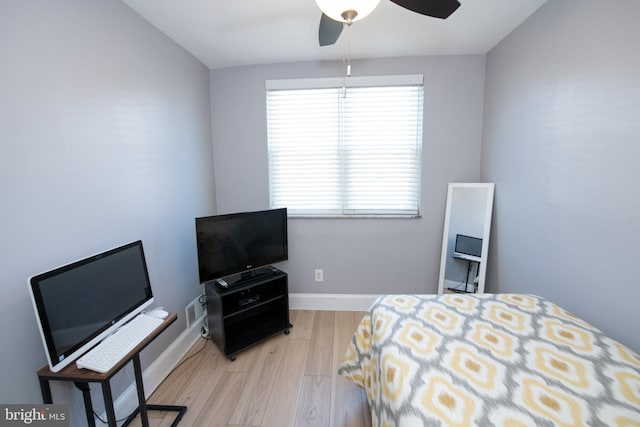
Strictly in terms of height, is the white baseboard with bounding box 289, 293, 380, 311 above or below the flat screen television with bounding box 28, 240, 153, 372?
below

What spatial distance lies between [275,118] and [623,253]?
2493mm

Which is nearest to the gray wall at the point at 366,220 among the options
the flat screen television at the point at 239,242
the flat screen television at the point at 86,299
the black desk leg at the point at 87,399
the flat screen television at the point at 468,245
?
the flat screen television at the point at 468,245

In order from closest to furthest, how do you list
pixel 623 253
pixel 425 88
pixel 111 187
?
pixel 623 253 < pixel 111 187 < pixel 425 88

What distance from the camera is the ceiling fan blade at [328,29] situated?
1.42 m

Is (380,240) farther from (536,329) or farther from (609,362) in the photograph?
(609,362)

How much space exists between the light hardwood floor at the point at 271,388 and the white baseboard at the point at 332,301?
0.38 metres

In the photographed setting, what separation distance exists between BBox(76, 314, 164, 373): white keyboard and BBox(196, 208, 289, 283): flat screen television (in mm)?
640

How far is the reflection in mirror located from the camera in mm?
2279

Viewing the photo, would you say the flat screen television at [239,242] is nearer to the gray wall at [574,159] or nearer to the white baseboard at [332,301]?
the white baseboard at [332,301]

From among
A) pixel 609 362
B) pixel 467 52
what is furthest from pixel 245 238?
pixel 467 52

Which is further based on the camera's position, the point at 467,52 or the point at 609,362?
the point at 467,52

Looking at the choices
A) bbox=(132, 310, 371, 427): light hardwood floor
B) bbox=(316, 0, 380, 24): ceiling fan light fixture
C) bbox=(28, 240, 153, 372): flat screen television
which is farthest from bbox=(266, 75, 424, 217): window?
bbox=(28, 240, 153, 372): flat screen television

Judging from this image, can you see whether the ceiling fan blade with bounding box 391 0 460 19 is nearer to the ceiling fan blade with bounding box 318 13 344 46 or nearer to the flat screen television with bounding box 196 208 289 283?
the ceiling fan blade with bounding box 318 13 344 46

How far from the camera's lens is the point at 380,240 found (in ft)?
8.59
